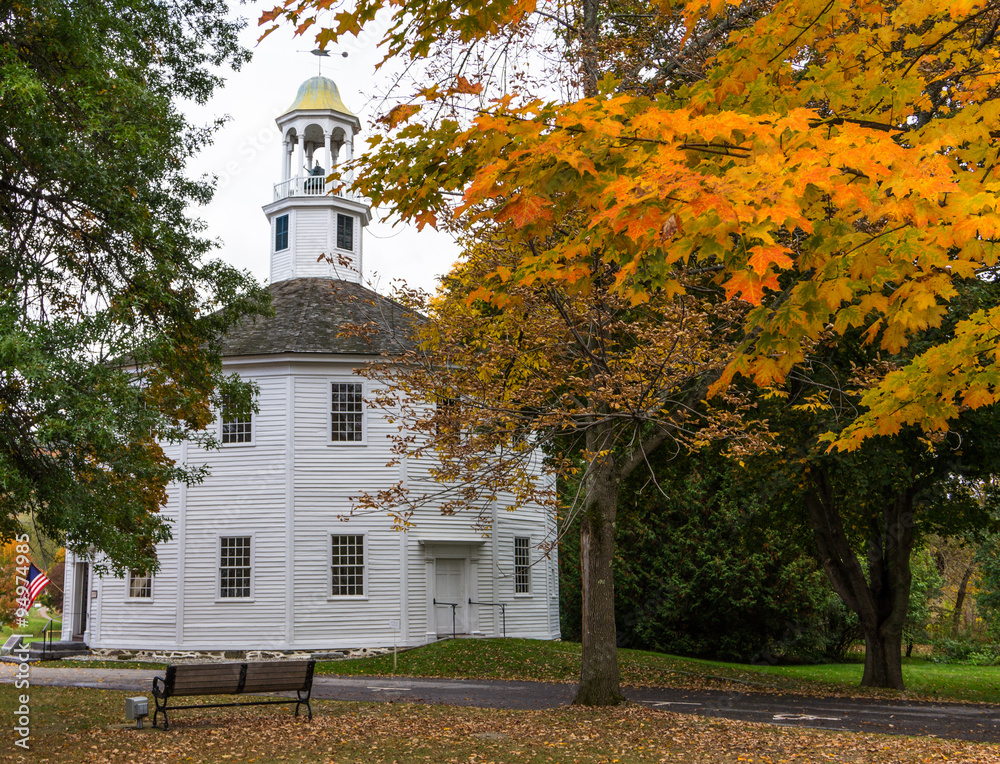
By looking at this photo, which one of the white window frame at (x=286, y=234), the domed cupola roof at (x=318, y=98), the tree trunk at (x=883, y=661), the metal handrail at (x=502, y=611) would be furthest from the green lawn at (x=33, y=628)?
the tree trunk at (x=883, y=661)

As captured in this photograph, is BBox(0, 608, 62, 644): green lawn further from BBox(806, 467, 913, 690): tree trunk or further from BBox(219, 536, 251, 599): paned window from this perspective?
BBox(806, 467, 913, 690): tree trunk

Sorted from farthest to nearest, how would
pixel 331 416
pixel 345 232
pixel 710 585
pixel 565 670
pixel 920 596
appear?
pixel 920 596 → pixel 345 232 → pixel 710 585 → pixel 331 416 → pixel 565 670

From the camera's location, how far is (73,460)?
36.3 feet

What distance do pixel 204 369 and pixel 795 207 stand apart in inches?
469

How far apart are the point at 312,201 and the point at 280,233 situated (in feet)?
5.76

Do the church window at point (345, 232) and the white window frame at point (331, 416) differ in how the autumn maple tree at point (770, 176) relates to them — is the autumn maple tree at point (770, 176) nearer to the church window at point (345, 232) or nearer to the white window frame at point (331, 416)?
the white window frame at point (331, 416)

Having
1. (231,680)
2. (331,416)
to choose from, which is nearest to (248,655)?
(331,416)

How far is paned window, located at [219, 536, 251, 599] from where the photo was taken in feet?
81.6

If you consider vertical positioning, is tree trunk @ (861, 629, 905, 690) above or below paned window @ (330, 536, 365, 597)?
below

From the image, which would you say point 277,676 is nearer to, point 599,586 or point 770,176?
point 599,586

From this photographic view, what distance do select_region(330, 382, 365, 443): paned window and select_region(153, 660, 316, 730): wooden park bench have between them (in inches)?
558

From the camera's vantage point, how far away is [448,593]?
1029 inches

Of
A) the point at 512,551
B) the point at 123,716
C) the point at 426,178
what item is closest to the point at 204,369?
the point at 123,716

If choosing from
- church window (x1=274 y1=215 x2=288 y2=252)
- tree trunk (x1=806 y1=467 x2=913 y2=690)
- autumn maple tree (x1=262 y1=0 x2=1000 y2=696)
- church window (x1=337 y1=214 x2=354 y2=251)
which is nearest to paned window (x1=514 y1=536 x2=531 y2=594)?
tree trunk (x1=806 y1=467 x2=913 y2=690)
